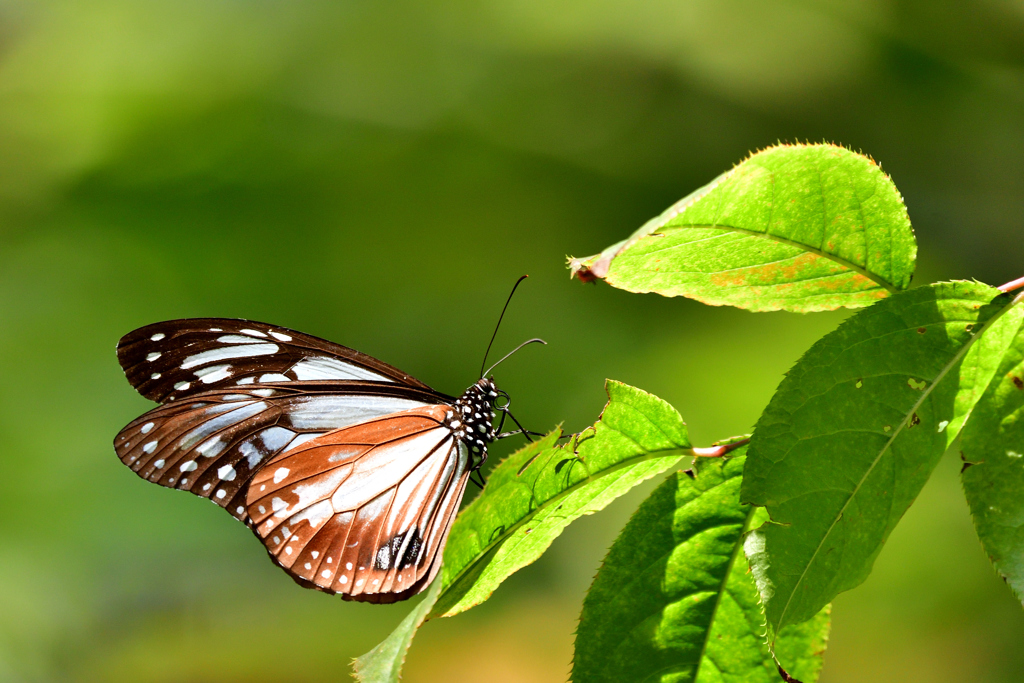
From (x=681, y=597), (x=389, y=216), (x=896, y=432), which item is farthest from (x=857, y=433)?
(x=389, y=216)

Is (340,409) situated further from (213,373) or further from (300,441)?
(213,373)

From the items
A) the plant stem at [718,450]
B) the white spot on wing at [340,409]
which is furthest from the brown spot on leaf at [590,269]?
the white spot on wing at [340,409]

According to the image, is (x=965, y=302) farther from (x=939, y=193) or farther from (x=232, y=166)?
(x=232, y=166)

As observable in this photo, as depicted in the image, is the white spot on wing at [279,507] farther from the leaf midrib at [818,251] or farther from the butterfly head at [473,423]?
the leaf midrib at [818,251]

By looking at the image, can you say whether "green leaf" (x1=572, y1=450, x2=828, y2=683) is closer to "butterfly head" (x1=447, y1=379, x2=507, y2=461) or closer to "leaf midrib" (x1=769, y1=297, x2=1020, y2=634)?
"leaf midrib" (x1=769, y1=297, x2=1020, y2=634)

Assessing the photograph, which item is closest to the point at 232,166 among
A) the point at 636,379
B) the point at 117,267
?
the point at 117,267

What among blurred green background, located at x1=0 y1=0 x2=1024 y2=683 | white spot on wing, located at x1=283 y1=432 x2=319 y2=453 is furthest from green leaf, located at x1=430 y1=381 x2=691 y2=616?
blurred green background, located at x1=0 y1=0 x2=1024 y2=683

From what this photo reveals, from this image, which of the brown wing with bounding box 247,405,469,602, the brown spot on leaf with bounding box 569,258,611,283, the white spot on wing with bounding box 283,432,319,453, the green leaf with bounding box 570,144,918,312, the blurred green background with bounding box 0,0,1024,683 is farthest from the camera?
the blurred green background with bounding box 0,0,1024,683
